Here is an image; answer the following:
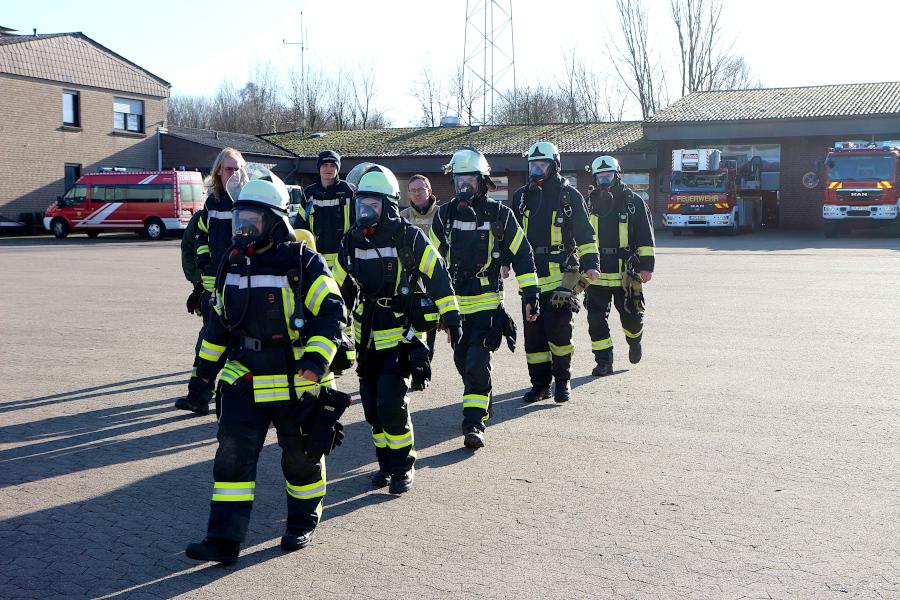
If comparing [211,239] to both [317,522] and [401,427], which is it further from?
[317,522]

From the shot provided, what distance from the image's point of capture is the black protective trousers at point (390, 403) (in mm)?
5695

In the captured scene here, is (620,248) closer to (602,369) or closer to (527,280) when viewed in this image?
(602,369)

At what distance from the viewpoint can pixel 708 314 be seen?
13305mm

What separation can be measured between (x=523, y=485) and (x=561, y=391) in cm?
244

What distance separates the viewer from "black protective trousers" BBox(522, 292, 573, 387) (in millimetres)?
8062

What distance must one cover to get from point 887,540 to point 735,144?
128ft

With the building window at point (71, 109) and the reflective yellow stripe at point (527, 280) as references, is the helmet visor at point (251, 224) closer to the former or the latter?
the reflective yellow stripe at point (527, 280)

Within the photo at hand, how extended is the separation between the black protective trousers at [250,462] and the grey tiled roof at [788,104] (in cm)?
3786

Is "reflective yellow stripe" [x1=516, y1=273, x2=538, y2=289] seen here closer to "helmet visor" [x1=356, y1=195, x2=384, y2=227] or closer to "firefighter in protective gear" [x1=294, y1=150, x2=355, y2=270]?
"helmet visor" [x1=356, y1=195, x2=384, y2=227]

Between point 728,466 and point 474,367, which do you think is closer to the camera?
point 728,466

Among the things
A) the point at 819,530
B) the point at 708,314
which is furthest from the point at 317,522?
the point at 708,314

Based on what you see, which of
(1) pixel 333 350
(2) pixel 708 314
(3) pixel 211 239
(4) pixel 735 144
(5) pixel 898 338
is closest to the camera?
(1) pixel 333 350

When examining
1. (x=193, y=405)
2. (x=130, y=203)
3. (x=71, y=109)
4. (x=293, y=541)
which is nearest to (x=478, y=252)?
(x=193, y=405)

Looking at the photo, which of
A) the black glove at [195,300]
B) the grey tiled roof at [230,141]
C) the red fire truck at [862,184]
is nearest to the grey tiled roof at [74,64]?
the grey tiled roof at [230,141]
